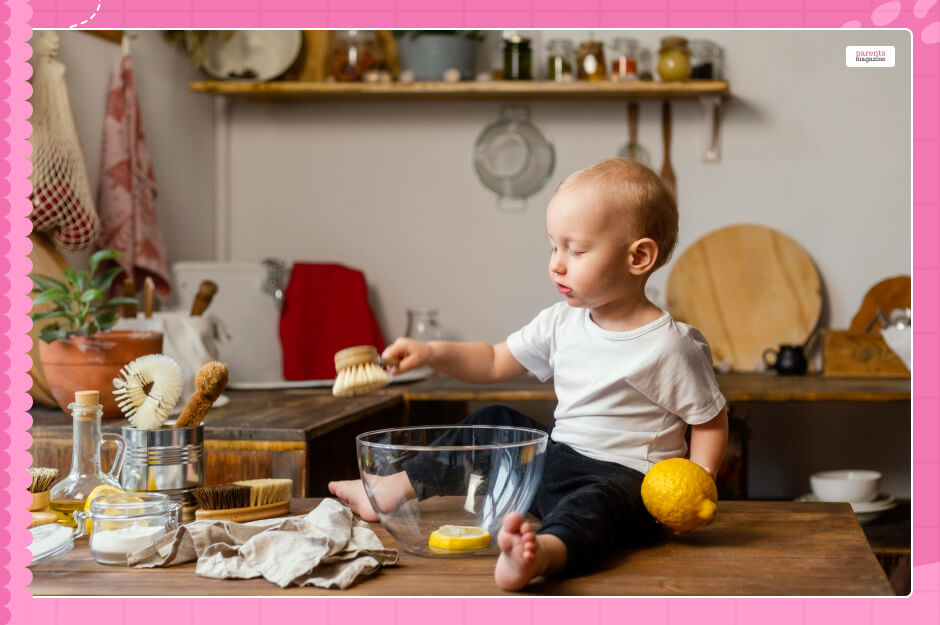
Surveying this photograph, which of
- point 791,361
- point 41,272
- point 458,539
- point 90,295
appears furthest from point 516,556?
point 791,361

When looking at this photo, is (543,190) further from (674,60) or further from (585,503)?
(585,503)

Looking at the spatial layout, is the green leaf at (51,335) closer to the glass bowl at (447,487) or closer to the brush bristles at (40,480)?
the brush bristles at (40,480)

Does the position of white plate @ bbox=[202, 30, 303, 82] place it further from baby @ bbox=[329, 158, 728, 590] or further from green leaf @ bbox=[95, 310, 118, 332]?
baby @ bbox=[329, 158, 728, 590]

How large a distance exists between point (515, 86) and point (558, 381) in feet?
4.69

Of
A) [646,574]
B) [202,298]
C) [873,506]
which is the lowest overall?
[873,506]

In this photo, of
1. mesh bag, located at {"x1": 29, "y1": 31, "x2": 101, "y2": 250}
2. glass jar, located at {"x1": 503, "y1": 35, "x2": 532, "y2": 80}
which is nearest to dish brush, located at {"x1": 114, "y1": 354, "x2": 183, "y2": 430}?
mesh bag, located at {"x1": 29, "y1": 31, "x2": 101, "y2": 250}

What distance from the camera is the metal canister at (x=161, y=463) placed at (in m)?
0.84

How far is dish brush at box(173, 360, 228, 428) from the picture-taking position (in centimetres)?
84

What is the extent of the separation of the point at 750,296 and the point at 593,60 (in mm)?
650

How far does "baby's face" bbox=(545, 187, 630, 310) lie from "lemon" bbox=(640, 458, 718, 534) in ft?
0.56

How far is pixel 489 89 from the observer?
2.25 metres

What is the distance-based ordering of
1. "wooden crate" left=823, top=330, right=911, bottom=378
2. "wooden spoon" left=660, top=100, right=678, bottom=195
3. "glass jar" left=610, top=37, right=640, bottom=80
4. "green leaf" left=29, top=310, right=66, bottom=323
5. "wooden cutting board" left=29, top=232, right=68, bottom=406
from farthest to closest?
"wooden spoon" left=660, top=100, right=678, bottom=195 < "glass jar" left=610, top=37, right=640, bottom=80 < "wooden crate" left=823, top=330, right=911, bottom=378 < "wooden cutting board" left=29, top=232, right=68, bottom=406 < "green leaf" left=29, top=310, right=66, bottom=323

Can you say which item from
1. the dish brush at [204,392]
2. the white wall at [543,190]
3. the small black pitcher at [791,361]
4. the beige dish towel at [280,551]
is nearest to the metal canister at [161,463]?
the dish brush at [204,392]

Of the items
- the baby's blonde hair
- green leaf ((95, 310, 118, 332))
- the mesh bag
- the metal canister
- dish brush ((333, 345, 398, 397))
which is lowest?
the metal canister
